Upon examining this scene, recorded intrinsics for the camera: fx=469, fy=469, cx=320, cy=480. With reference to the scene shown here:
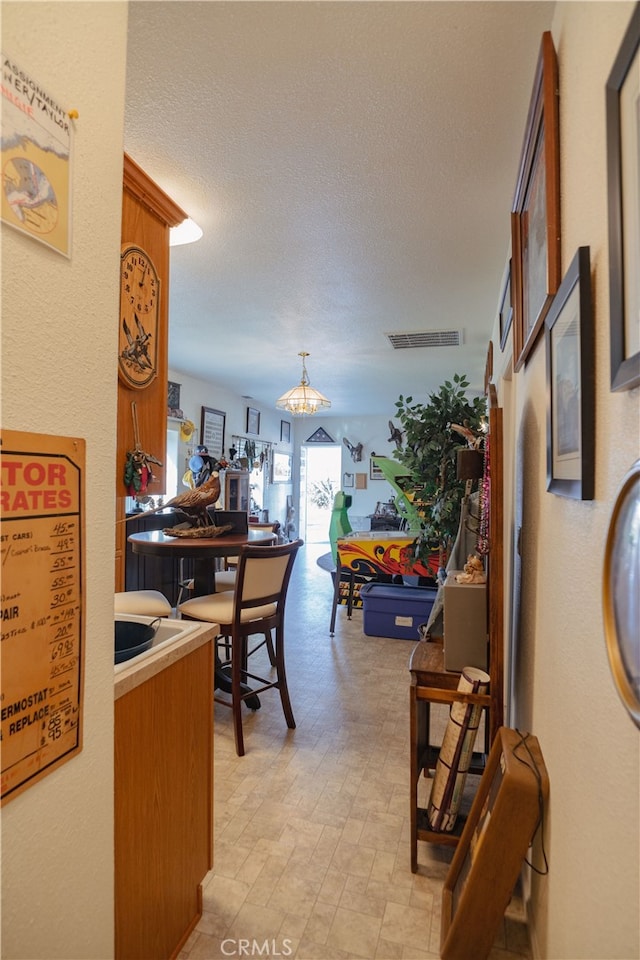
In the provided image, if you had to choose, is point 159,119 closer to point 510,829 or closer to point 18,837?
point 18,837

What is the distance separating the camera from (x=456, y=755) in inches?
61.4

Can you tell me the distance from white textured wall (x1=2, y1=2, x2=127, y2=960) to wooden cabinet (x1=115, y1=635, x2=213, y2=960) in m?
0.18

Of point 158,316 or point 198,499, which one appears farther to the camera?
point 198,499

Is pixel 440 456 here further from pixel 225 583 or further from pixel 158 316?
pixel 158 316

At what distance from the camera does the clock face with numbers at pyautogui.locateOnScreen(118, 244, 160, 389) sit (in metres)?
1.29

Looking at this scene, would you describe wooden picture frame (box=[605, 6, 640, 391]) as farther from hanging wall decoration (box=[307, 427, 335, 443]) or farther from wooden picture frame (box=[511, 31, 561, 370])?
hanging wall decoration (box=[307, 427, 335, 443])

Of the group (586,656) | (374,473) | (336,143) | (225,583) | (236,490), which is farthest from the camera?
(374,473)

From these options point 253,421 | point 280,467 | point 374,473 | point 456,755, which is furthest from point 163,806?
point 374,473

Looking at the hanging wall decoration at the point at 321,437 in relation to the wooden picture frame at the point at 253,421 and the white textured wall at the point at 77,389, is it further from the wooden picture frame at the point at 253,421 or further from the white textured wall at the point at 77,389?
the white textured wall at the point at 77,389

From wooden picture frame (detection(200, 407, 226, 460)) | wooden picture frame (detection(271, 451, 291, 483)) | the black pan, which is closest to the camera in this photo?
the black pan

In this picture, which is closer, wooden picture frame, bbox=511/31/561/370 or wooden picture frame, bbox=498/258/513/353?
wooden picture frame, bbox=511/31/561/370

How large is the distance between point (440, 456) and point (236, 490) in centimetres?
440

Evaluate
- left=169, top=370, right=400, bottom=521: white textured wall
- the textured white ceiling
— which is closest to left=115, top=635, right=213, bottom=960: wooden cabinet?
the textured white ceiling

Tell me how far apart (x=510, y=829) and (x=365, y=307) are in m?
3.10
